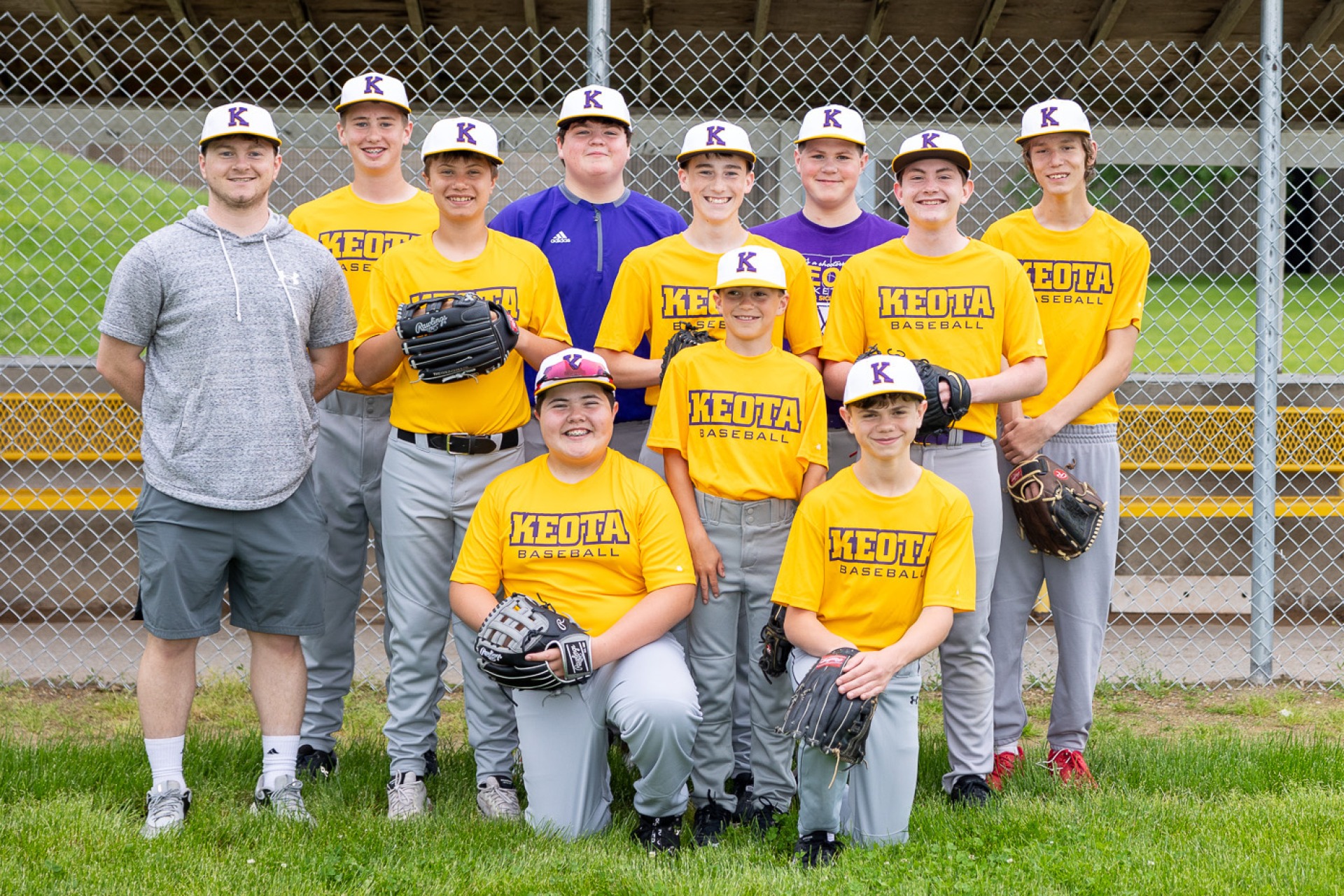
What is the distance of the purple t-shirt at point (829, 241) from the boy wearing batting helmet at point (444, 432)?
853 mm

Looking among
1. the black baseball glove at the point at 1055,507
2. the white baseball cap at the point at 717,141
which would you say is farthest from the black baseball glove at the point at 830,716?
the white baseball cap at the point at 717,141

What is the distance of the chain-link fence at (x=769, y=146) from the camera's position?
5.46m

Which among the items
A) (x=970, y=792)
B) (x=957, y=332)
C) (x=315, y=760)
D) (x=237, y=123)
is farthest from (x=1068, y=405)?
(x=315, y=760)

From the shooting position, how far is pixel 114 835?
10.4ft

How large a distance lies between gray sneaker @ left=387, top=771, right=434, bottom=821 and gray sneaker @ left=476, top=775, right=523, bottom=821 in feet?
0.56

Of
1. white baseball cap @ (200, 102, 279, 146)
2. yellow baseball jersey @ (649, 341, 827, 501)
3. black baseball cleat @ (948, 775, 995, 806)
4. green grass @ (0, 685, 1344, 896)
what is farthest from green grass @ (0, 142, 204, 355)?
black baseball cleat @ (948, 775, 995, 806)

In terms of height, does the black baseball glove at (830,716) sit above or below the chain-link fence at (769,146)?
below

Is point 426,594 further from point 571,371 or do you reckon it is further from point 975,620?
point 975,620

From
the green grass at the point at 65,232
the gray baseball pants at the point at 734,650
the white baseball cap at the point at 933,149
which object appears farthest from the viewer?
the green grass at the point at 65,232

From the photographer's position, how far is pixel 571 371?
10.7 feet

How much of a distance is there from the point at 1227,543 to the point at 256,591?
5600 millimetres

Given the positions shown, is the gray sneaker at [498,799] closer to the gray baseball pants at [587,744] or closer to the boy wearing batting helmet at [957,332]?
the gray baseball pants at [587,744]

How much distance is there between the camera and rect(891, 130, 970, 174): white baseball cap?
3516 mm

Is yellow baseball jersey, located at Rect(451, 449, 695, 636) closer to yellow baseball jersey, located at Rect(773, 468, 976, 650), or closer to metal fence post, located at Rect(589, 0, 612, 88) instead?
yellow baseball jersey, located at Rect(773, 468, 976, 650)
